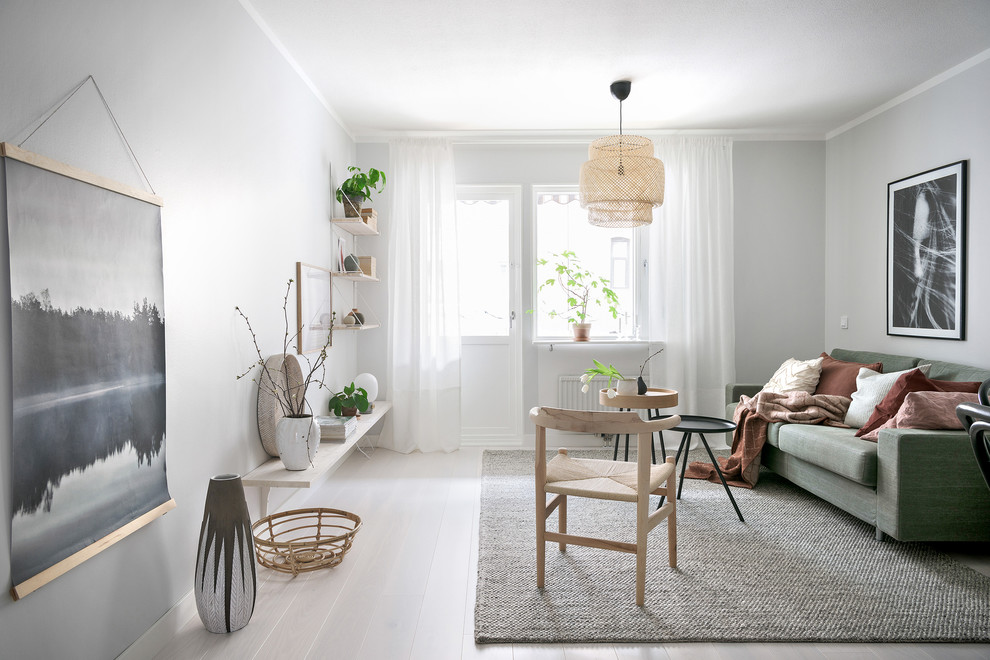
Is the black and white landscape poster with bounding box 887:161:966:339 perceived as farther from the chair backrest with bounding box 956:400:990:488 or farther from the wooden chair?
the chair backrest with bounding box 956:400:990:488

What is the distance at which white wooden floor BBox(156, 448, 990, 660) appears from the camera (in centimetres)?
199

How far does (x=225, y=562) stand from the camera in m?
2.03

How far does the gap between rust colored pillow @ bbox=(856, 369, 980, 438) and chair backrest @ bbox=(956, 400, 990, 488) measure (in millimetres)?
1977

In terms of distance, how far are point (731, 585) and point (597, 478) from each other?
68 centimetres

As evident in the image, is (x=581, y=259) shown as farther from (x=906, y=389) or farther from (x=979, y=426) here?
(x=979, y=426)

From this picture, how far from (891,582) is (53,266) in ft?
10.3

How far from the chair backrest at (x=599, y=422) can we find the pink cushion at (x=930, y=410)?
4.54 feet

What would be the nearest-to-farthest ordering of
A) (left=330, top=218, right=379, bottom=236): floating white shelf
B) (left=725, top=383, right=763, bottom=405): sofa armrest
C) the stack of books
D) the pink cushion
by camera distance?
the pink cushion, the stack of books, (left=330, top=218, right=379, bottom=236): floating white shelf, (left=725, top=383, right=763, bottom=405): sofa armrest

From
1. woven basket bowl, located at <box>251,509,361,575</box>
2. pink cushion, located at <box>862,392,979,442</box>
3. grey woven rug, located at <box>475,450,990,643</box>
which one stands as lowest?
grey woven rug, located at <box>475,450,990,643</box>

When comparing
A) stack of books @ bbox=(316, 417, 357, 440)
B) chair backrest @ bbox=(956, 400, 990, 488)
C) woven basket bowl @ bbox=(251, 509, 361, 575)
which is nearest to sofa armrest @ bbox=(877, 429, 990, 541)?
chair backrest @ bbox=(956, 400, 990, 488)

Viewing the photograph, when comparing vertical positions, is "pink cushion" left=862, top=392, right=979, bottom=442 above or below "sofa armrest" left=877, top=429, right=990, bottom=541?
above

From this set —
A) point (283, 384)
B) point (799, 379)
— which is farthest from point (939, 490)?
point (283, 384)

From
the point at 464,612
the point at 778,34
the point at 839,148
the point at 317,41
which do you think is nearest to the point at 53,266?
the point at 464,612

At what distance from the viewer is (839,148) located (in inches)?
193
